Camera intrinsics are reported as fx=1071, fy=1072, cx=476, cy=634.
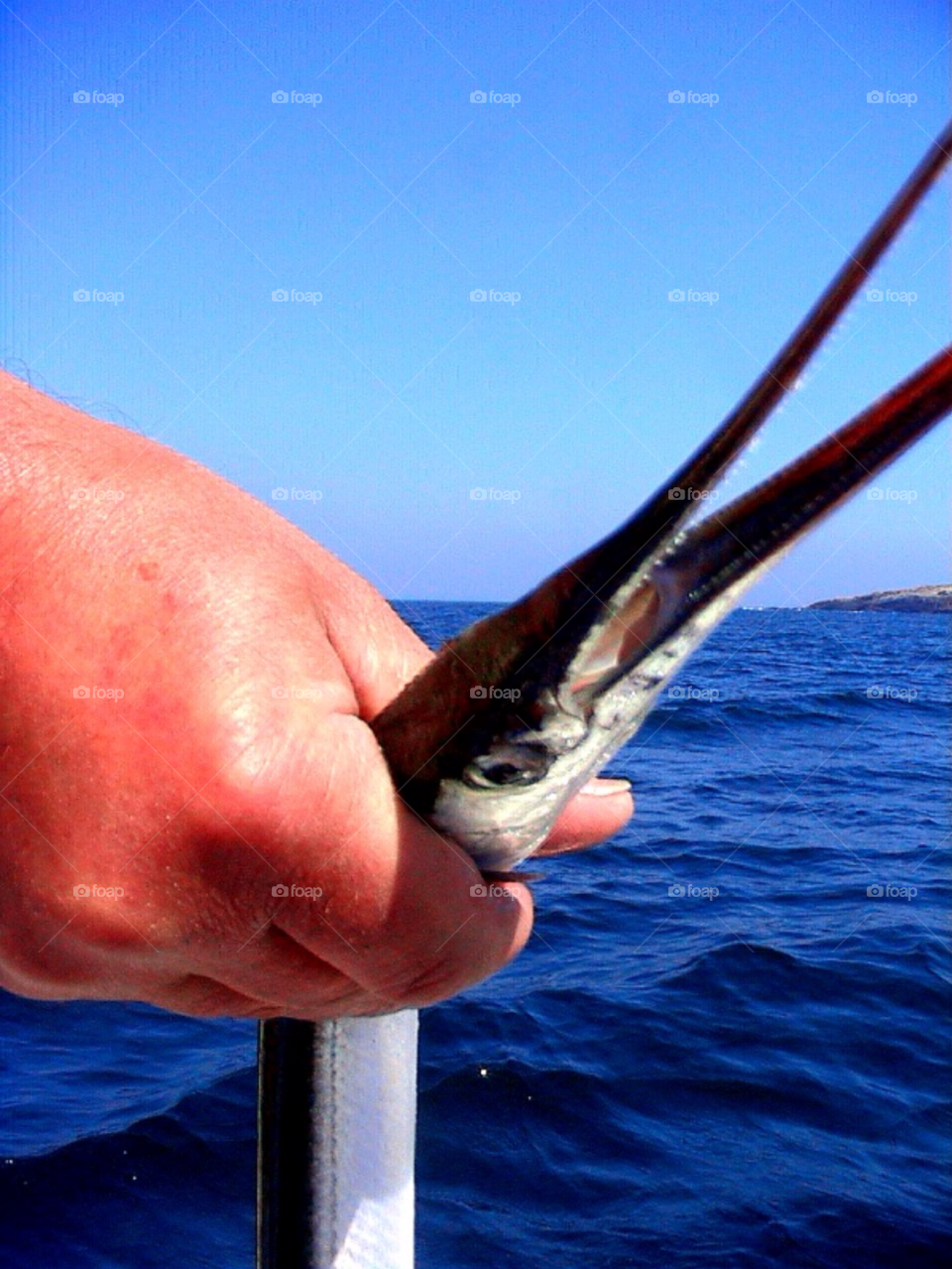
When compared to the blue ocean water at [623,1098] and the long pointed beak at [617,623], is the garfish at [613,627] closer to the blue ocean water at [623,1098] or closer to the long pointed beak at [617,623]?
the long pointed beak at [617,623]

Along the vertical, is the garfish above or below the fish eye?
above

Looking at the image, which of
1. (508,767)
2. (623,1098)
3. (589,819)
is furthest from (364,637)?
(623,1098)

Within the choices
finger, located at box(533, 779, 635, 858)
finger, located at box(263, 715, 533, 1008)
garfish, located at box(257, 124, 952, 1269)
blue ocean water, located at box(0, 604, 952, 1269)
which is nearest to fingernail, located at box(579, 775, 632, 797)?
finger, located at box(533, 779, 635, 858)

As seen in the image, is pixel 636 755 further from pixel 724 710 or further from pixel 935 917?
pixel 935 917

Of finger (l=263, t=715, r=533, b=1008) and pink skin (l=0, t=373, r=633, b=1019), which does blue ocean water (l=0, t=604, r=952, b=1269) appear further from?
pink skin (l=0, t=373, r=633, b=1019)

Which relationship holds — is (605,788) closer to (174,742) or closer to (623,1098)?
(174,742)
